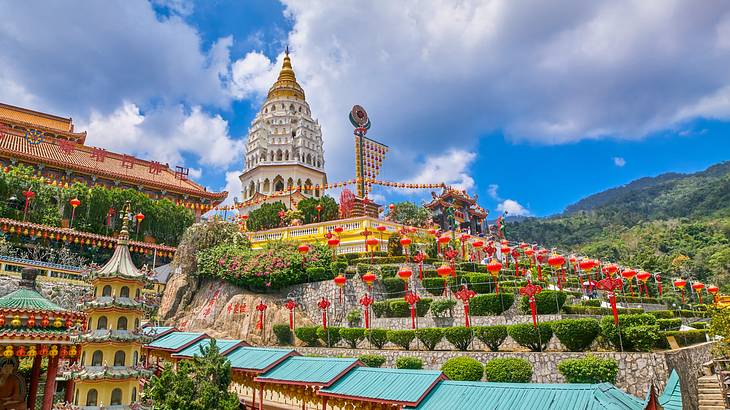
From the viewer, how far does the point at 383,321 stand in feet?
85.4

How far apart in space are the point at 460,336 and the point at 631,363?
21.8ft

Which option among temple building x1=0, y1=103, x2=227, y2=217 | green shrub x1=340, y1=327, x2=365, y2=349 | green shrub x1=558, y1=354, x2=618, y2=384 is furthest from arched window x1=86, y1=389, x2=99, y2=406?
temple building x1=0, y1=103, x2=227, y2=217

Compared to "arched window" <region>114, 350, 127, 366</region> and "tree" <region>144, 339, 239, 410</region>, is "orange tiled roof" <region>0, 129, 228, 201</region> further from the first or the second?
"tree" <region>144, 339, 239, 410</region>

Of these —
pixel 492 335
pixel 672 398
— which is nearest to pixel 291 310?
pixel 492 335

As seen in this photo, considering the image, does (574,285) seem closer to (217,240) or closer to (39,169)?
(217,240)

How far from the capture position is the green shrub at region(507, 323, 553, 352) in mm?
18913

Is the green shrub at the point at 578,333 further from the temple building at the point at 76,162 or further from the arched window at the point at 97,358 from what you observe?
the temple building at the point at 76,162

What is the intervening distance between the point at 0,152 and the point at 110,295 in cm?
3793

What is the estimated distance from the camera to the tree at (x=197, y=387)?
13.6m

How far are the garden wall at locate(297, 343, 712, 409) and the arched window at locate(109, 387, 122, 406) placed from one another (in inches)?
436

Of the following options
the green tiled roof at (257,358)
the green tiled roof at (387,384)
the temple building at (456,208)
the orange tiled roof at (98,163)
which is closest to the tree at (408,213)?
the temple building at (456,208)

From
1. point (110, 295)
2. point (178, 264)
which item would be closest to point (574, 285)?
point (178, 264)

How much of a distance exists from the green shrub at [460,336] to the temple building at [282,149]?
136ft

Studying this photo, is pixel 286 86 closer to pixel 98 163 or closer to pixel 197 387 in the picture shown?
pixel 98 163
